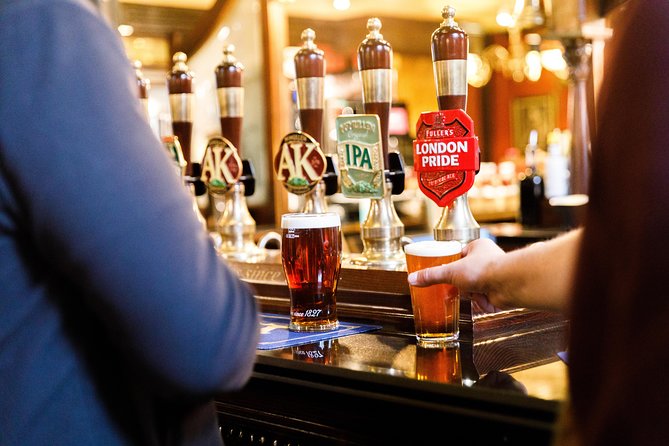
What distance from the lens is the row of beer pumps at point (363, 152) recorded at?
5.21 ft

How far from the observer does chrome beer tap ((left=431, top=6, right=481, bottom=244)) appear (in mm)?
1598

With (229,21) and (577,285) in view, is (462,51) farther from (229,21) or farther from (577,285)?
(229,21)

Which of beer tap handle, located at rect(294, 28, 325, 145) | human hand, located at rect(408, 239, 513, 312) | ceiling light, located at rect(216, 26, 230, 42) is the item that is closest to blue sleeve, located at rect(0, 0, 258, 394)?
human hand, located at rect(408, 239, 513, 312)

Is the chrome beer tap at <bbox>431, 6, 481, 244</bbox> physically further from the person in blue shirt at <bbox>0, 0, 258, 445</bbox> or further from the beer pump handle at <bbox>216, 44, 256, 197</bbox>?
the person in blue shirt at <bbox>0, 0, 258, 445</bbox>

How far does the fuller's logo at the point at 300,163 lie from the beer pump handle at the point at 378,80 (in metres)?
0.15

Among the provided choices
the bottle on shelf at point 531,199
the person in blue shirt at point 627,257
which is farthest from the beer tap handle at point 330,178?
the bottle on shelf at point 531,199

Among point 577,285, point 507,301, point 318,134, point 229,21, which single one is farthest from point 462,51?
point 229,21

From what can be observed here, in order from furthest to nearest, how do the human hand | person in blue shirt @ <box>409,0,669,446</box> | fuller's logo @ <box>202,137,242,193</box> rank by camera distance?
fuller's logo @ <box>202,137,242,193</box> < the human hand < person in blue shirt @ <box>409,0,669,446</box>

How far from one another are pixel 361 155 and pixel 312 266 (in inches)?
12.9

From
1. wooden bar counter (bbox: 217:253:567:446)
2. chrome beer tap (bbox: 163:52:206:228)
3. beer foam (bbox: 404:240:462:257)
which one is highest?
chrome beer tap (bbox: 163:52:206:228)

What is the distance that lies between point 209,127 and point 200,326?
545cm

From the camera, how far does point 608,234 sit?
558 mm

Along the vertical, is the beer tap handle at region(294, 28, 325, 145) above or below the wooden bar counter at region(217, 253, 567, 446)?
above

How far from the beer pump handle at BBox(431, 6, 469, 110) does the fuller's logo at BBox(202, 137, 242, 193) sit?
617mm
